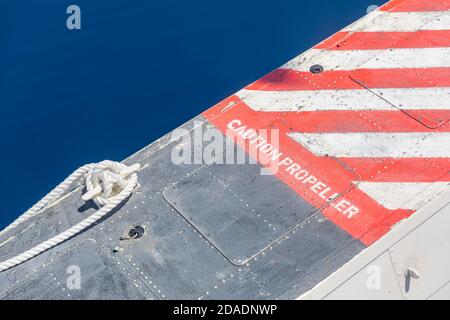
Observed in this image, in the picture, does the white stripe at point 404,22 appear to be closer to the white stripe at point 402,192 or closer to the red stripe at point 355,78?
the red stripe at point 355,78

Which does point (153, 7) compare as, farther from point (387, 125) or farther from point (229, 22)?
point (387, 125)

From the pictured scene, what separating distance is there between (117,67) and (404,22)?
8.36ft

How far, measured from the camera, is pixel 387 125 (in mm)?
5320

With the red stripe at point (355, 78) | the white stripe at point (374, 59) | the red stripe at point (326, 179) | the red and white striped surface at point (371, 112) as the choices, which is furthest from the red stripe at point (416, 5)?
the red stripe at point (326, 179)

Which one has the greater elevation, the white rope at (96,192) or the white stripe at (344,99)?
the white stripe at (344,99)

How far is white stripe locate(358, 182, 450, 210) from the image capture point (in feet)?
15.9

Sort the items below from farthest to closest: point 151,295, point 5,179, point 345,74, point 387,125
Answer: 1. point 5,179
2. point 345,74
3. point 387,125
4. point 151,295

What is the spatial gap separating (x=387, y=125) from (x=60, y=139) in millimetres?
2872

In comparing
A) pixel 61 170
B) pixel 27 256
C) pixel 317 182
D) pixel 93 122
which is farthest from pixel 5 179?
pixel 317 182

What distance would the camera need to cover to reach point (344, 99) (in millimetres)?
5559

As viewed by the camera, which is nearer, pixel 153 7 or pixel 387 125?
pixel 387 125

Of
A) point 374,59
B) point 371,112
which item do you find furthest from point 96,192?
point 374,59

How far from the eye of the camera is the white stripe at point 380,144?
5.15m
